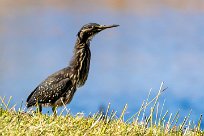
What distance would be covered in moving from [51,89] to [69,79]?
1.33ft

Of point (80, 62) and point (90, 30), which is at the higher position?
point (90, 30)

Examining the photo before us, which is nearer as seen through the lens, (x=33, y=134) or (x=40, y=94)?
(x=33, y=134)

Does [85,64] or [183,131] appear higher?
[85,64]

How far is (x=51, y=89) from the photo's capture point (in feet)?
35.7

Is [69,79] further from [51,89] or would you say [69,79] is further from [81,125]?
[81,125]

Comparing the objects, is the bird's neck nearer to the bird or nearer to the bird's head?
the bird

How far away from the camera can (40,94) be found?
10820mm

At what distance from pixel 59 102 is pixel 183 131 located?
4.13m

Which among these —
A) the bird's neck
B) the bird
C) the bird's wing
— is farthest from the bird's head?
the bird's wing

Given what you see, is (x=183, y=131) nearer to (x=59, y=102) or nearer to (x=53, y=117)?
(x=53, y=117)

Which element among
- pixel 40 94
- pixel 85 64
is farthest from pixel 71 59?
pixel 40 94

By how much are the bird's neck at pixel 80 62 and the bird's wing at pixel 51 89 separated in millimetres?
223

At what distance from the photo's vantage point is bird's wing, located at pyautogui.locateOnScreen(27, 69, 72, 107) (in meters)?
10.7

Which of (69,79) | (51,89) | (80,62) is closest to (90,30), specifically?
(80,62)
